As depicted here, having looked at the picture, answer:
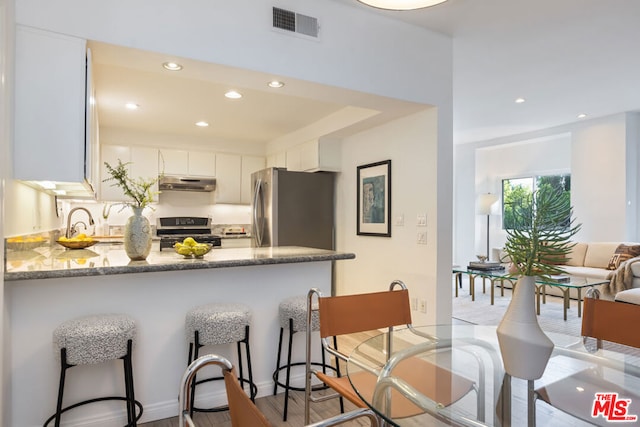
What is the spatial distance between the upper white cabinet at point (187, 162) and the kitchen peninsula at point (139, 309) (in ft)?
10.5

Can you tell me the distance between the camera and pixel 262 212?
4.86 m

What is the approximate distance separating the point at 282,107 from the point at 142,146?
2.38 metres

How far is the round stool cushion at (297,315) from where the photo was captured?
8.09 feet

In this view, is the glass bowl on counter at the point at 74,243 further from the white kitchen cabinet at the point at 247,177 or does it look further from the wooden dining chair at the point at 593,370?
the wooden dining chair at the point at 593,370

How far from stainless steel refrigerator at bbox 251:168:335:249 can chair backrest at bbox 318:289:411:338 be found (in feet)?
9.14

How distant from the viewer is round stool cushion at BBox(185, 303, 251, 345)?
7.14ft

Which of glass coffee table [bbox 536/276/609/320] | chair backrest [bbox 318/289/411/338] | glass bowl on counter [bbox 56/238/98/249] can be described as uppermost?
glass bowl on counter [bbox 56/238/98/249]

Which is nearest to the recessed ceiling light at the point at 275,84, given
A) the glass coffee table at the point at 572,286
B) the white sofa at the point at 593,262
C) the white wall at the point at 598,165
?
the glass coffee table at the point at 572,286

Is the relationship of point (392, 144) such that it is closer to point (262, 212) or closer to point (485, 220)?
point (262, 212)

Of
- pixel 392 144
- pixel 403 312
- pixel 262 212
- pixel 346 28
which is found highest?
pixel 346 28

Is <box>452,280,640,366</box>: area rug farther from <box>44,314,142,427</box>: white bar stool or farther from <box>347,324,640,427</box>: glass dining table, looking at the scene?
<box>44,314,142,427</box>: white bar stool

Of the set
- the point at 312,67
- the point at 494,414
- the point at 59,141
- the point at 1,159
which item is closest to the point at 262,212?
the point at 312,67

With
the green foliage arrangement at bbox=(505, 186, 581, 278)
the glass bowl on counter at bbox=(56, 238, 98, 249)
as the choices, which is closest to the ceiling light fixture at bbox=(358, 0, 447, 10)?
the green foliage arrangement at bbox=(505, 186, 581, 278)

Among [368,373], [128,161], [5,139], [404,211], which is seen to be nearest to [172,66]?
[5,139]
